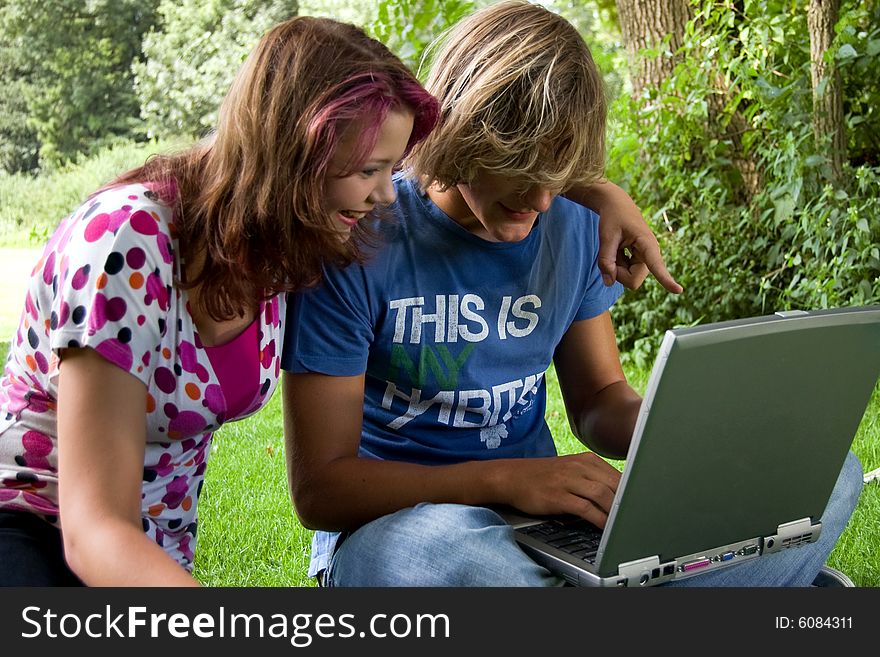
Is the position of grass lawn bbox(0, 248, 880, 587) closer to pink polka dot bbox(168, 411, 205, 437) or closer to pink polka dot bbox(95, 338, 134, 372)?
pink polka dot bbox(168, 411, 205, 437)

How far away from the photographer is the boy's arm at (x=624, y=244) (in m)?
1.80

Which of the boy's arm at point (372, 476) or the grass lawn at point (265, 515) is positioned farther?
the grass lawn at point (265, 515)

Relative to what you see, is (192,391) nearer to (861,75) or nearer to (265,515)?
(265,515)

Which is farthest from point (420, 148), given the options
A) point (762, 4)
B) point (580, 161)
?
point (762, 4)

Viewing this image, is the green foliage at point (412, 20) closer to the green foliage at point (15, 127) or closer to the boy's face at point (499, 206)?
the boy's face at point (499, 206)

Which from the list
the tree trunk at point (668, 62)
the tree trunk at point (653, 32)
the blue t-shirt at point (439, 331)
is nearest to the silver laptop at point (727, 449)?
the blue t-shirt at point (439, 331)

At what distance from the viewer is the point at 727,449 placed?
1.38 metres

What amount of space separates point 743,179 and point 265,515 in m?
2.70

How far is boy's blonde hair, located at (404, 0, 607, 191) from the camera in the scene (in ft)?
5.42

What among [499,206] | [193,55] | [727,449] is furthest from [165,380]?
[193,55]

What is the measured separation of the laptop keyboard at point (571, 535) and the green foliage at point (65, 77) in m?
7.99
